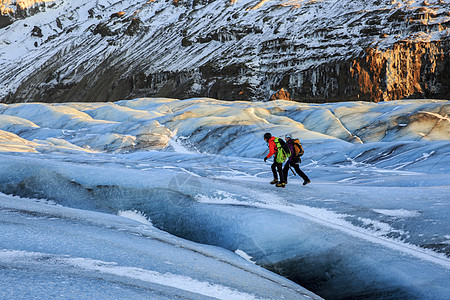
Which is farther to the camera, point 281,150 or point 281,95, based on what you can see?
point 281,95

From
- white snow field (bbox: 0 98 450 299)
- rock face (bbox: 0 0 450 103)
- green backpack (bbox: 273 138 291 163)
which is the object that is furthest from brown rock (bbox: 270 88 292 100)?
green backpack (bbox: 273 138 291 163)

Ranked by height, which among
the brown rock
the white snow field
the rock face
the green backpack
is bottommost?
the white snow field

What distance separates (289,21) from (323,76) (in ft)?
64.1

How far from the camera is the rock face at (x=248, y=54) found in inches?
2557

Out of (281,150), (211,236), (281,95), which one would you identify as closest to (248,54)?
(281,95)

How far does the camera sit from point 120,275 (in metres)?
4.14

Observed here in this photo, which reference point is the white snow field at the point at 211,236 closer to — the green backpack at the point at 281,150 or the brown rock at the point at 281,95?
the green backpack at the point at 281,150

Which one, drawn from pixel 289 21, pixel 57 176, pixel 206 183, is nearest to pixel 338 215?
pixel 206 183

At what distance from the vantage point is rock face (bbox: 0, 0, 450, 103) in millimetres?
64938

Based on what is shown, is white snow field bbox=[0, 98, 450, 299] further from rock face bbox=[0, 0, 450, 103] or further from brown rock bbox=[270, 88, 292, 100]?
rock face bbox=[0, 0, 450, 103]

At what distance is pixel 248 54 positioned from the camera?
77.2 metres

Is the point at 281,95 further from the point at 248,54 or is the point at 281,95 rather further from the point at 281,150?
the point at 281,150

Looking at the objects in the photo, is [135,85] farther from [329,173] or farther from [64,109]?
[329,173]

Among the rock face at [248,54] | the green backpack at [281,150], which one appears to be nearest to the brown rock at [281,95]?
the rock face at [248,54]
